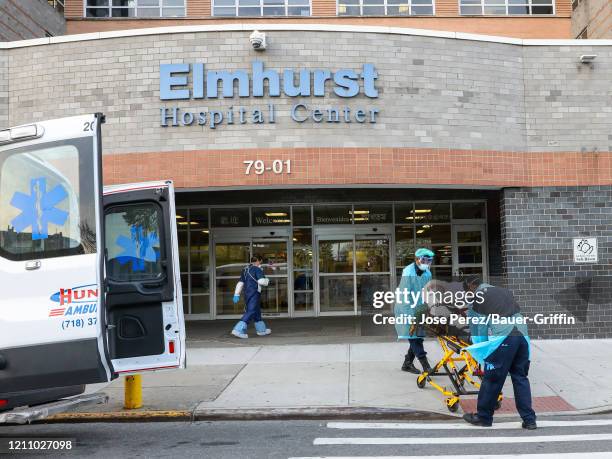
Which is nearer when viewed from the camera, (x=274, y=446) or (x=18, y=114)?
(x=274, y=446)

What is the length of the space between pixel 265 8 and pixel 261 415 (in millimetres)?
15122

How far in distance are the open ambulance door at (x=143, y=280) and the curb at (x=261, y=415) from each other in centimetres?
90

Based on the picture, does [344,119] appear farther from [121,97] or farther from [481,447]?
[481,447]

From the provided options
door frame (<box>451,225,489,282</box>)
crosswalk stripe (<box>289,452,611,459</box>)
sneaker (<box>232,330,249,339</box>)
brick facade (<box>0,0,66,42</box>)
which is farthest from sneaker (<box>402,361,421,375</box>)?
brick facade (<box>0,0,66,42</box>)

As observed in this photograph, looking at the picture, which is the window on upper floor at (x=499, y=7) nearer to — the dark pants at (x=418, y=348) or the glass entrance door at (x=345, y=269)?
the glass entrance door at (x=345, y=269)

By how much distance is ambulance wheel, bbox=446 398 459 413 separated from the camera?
22.9ft

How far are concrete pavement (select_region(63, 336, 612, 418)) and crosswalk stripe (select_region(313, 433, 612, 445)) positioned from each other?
901 mm

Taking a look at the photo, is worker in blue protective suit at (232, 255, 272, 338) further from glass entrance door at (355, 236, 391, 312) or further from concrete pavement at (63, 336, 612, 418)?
glass entrance door at (355, 236, 391, 312)

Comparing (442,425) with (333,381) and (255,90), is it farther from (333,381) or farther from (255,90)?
(255,90)

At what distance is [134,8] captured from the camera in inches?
765

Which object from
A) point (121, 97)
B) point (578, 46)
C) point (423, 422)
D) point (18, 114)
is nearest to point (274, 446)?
point (423, 422)

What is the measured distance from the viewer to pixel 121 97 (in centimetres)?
1175

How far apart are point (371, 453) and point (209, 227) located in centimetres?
1089

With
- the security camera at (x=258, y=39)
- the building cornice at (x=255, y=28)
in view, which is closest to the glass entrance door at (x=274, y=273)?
the security camera at (x=258, y=39)
